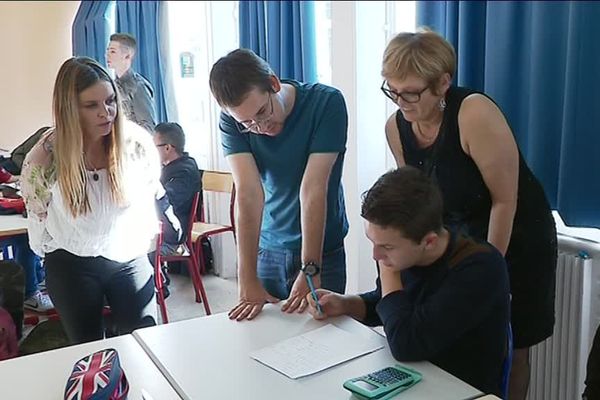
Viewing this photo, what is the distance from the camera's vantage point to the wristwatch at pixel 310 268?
62.7 inches

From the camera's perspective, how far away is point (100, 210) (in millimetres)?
A: 1735

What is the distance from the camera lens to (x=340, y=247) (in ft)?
5.86

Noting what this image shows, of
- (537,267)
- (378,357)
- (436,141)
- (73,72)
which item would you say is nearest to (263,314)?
(378,357)

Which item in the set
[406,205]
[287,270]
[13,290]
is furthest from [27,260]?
[406,205]

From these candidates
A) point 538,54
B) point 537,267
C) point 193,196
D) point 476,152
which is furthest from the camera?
point 193,196

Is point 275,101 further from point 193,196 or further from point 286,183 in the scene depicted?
point 193,196

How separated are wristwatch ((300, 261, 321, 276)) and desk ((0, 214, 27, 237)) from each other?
0.74 metres

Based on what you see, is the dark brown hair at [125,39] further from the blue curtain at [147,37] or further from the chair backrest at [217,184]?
the chair backrest at [217,184]

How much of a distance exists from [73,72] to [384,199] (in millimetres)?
915

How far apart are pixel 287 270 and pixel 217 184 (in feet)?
1.47

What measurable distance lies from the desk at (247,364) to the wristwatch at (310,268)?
0.39 feet

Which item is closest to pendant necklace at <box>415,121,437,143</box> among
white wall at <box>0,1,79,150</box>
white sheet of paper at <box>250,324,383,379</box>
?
white sheet of paper at <box>250,324,383,379</box>

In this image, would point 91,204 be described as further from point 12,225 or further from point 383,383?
point 383,383

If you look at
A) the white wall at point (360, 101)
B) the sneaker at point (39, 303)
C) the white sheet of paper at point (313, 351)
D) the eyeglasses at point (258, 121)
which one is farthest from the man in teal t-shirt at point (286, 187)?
the white wall at point (360, 101)
